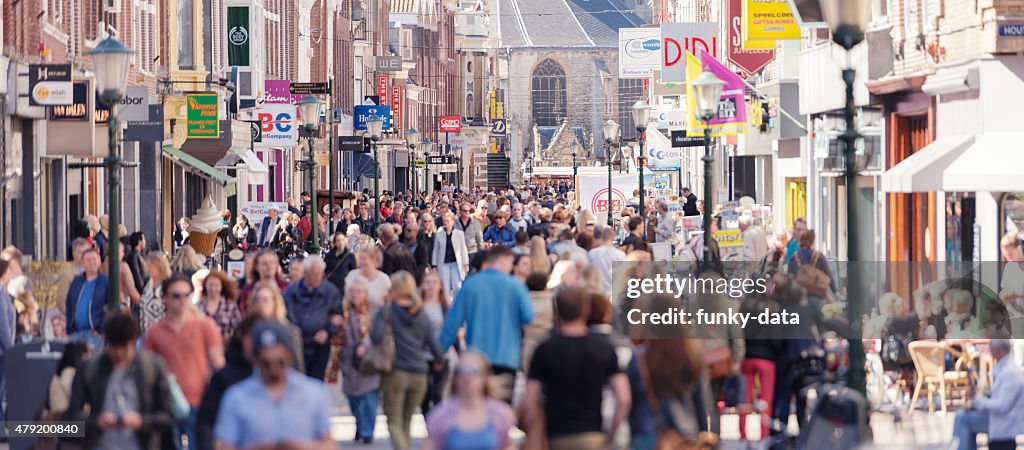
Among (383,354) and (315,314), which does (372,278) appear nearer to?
(315,314)

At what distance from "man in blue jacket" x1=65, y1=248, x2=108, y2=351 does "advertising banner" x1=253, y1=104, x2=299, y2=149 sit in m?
26.2

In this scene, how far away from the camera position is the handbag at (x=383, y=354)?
1265 centimetres

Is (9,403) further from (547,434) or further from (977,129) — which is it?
(977,129)

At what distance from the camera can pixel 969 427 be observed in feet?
39.1

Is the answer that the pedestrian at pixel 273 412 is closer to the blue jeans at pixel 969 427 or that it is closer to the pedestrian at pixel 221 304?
the pedestrian at pixel 221 304

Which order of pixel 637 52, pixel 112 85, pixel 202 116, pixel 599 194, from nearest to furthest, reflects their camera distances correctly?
pixel 112 85
pixel 202 116
pixel 599 194
pixel 637 52

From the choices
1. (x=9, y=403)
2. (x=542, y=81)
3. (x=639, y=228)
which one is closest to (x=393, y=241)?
(x=639, y=228)

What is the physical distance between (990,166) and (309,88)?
23.6 metres

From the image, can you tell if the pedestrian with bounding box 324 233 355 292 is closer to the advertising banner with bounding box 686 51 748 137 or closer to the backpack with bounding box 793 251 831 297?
the backpack with bounding box 793 251 831 297

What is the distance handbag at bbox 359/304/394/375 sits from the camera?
12.6 metres

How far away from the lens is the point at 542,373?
9.16 meters

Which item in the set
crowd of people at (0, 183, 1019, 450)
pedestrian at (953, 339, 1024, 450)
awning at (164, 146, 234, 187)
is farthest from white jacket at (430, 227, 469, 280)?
awning at (164, 146, 234, 187)

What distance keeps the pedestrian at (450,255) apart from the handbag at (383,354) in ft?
31.5

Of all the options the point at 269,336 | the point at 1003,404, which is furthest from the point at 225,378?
the point at 1003,404
